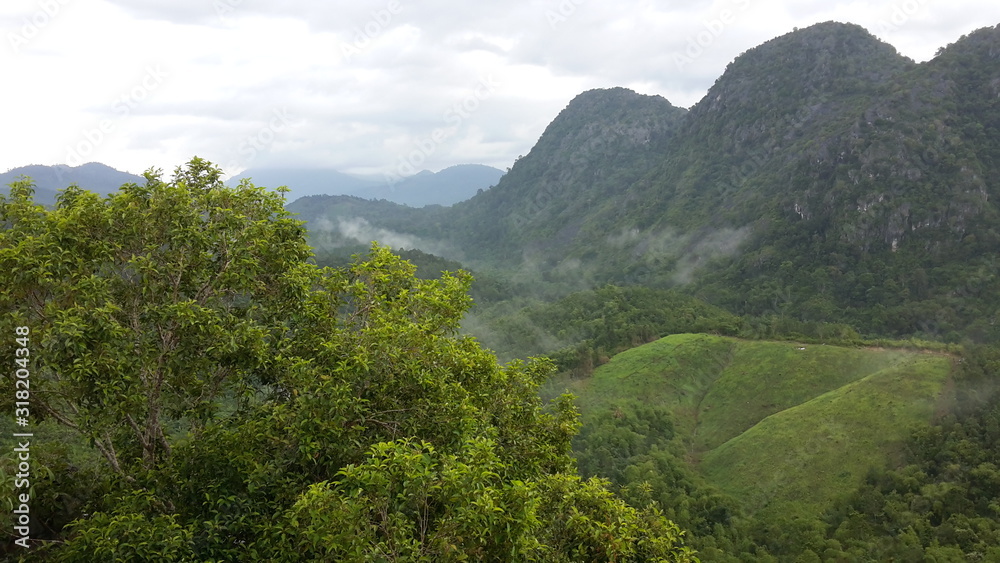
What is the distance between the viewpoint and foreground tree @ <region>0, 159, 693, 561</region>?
8.57 meters

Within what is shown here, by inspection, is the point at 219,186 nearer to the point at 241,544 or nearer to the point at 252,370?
the point at 252,370

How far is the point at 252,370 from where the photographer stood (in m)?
11.3

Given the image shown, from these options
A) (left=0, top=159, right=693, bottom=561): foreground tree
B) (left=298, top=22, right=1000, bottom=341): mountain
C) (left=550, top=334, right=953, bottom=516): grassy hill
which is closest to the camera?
(left=0, top=159, right=693, bottom=561): foreground tree

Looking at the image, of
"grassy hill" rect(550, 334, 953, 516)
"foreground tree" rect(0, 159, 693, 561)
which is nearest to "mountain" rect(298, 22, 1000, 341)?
"grassy hill" rect(550, 334, 953, 516)

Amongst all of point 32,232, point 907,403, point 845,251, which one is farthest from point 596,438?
point 845,251

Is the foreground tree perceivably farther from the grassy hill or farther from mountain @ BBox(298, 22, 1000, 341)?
mountain @ BBox(298, 22, 1000, 341)

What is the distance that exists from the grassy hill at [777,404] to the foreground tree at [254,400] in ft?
208

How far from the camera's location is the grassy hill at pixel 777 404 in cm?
6625

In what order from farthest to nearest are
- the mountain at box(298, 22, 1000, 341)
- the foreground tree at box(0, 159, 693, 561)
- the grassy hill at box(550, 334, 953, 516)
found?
the mountain at box(298, 22, 1000, 341) → the grassy hill at box(550, 334, 953, 516) → the foreground tree at box(0, 159, 693, 561)

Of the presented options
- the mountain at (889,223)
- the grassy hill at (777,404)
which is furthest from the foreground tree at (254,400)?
the mountain at (889,223)

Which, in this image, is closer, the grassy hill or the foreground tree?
the foreground tree

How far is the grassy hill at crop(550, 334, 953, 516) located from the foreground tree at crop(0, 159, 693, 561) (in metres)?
63.5

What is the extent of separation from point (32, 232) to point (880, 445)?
81.5m

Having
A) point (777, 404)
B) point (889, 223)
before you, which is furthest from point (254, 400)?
point (889, 223)
